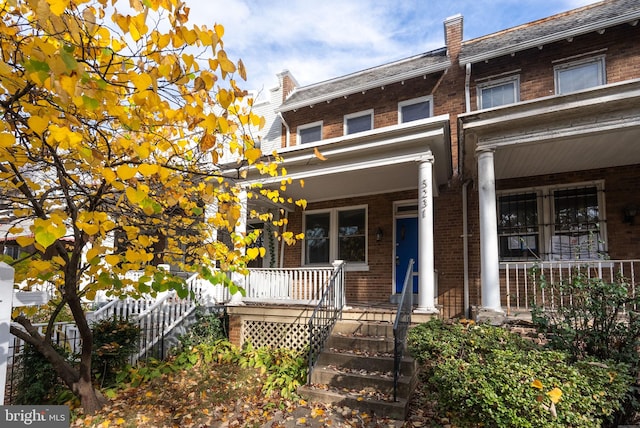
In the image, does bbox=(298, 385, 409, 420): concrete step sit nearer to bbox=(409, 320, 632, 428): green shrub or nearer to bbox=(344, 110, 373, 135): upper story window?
bbox=(409, 320, 632, 428): green shrub

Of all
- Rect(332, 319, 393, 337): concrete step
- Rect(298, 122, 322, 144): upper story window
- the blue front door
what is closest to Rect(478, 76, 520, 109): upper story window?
the blue front door

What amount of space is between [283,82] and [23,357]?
10555mm

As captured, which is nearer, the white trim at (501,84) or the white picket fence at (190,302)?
the white picket fence at (190,302)

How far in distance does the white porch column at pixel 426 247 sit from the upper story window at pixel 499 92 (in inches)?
151

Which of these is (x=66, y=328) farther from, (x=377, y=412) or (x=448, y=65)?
(x=448, y=65)

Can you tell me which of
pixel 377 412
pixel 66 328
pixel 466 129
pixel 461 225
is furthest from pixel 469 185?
pixel 66 328

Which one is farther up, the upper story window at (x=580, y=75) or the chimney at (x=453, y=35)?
the chimney at (x=453, y=35)

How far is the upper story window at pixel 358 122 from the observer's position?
10.9 metres

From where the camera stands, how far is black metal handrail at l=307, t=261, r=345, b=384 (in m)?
5.98

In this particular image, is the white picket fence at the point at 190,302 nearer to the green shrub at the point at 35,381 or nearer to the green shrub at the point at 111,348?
the green shrub at the point at 111,348

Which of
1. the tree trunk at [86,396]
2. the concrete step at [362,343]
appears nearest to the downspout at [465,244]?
the concrete step at [362,343]

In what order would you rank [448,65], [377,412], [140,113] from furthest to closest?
[448,65], [377,412], [140,113]

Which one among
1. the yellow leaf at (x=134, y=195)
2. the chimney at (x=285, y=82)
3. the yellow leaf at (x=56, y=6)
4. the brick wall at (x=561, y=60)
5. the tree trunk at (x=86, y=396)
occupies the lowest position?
the tree trunk at (x=86, y=396)

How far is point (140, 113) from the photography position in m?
3.11
